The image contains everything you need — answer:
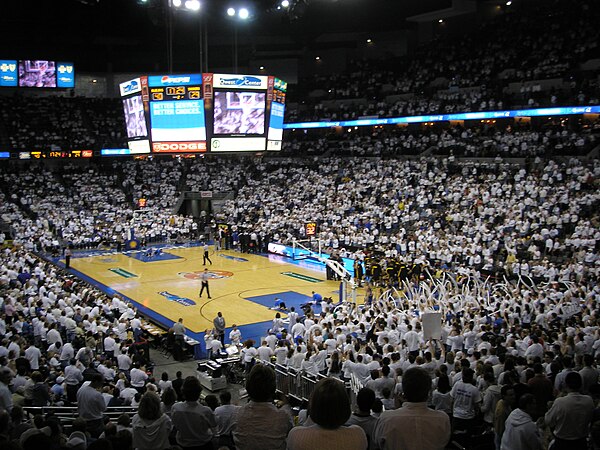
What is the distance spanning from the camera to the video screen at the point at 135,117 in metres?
26.2

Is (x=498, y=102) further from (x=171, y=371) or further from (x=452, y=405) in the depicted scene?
(x=452, y=405)

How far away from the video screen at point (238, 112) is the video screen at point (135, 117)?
3430 millimetres

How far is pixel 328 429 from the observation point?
334cm

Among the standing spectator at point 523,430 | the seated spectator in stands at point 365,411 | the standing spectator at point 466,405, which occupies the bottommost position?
the standing spectator at point 466,405

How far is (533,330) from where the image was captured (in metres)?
12.9

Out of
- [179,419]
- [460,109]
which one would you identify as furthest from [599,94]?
[179,419]

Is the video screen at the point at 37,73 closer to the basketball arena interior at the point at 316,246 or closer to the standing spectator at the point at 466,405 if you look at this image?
the basketball arena interior at the point at 316,246

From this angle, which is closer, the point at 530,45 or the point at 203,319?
the point at 203,319

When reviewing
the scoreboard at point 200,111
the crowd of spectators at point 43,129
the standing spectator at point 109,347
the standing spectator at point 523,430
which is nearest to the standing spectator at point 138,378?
the standing spectator at point 109,347

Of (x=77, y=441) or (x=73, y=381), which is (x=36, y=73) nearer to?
(x=73, y=381)

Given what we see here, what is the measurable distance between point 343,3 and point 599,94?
23.2 metres

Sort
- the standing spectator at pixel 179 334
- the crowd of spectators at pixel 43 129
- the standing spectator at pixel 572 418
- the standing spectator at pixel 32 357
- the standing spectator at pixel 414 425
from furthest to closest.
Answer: the crowd of spectators at pixel 43 129, the standing spectator at pixel 179 334, the standing spectator at pixel 32 357, the standing spectator at pixel 572 418, the standing spectator at pixel 414 425

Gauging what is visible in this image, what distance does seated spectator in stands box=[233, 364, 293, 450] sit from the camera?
403cm

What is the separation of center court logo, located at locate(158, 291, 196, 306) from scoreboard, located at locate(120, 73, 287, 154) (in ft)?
21.0
